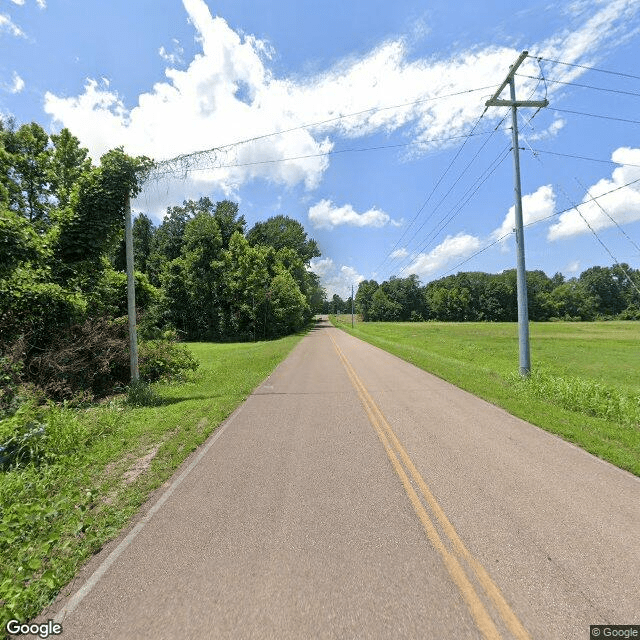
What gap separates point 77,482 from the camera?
5023 mm

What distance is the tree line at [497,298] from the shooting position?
352 ft

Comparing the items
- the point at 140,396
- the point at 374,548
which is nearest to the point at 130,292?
the point at 140,396

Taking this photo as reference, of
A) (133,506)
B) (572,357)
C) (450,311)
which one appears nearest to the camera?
(133,506)

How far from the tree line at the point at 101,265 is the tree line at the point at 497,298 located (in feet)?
230

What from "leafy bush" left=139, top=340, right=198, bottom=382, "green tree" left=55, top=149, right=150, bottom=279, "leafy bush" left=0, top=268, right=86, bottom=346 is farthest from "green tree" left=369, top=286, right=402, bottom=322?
"leafy bush" left=0, top=268, right=86, bottom=346

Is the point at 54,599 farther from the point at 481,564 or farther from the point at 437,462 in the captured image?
the point at 437,462

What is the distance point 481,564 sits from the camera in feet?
10.7

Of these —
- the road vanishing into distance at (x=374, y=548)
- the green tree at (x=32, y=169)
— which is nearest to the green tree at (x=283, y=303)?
the green tree at (x=32, y=169)

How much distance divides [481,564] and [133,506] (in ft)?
12.5

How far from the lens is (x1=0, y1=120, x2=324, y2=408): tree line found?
954 centimetres

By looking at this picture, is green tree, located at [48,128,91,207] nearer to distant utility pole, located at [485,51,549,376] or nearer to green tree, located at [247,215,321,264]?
distant utility pole, located at [485,51,549,376]

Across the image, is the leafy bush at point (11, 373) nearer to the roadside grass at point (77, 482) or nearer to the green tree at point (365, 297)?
the roadside grass at point (77, 482)

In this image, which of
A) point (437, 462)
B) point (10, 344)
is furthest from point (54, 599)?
point (10, 344)

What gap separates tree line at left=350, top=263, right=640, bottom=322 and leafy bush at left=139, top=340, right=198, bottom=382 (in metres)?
108
